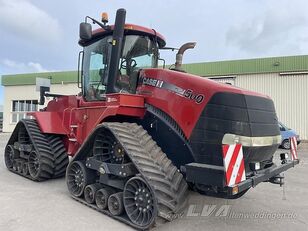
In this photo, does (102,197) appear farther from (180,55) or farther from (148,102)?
(180,55)

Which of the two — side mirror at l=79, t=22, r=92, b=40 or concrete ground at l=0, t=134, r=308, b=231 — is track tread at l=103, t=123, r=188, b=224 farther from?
side mirror at l=79, t=22, r=92, b=40

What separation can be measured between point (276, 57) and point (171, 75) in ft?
63.5

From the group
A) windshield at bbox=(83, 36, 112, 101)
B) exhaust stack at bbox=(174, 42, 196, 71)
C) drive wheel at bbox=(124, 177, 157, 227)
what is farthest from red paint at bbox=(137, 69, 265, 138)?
windshield at bbox=(83, 36, 112, 101)

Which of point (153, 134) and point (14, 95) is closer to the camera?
point (153, 134)

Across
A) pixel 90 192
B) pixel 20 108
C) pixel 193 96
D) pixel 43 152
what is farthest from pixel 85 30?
pixel 20 108

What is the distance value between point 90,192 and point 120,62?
7.32 ft

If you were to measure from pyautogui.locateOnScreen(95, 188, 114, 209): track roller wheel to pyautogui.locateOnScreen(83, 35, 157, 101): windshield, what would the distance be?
167 cm

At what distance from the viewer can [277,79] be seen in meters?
22.6

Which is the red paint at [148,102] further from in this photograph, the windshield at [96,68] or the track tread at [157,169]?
the track tread at [157,169]

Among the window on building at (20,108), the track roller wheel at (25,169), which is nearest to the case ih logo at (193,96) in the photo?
the track roller wheel at (25,169)

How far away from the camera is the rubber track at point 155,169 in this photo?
4.41 m

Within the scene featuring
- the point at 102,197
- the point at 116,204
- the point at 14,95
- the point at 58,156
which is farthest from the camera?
the point at 14,95

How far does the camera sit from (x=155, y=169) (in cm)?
461

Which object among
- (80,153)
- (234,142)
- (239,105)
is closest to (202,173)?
(234,142)
